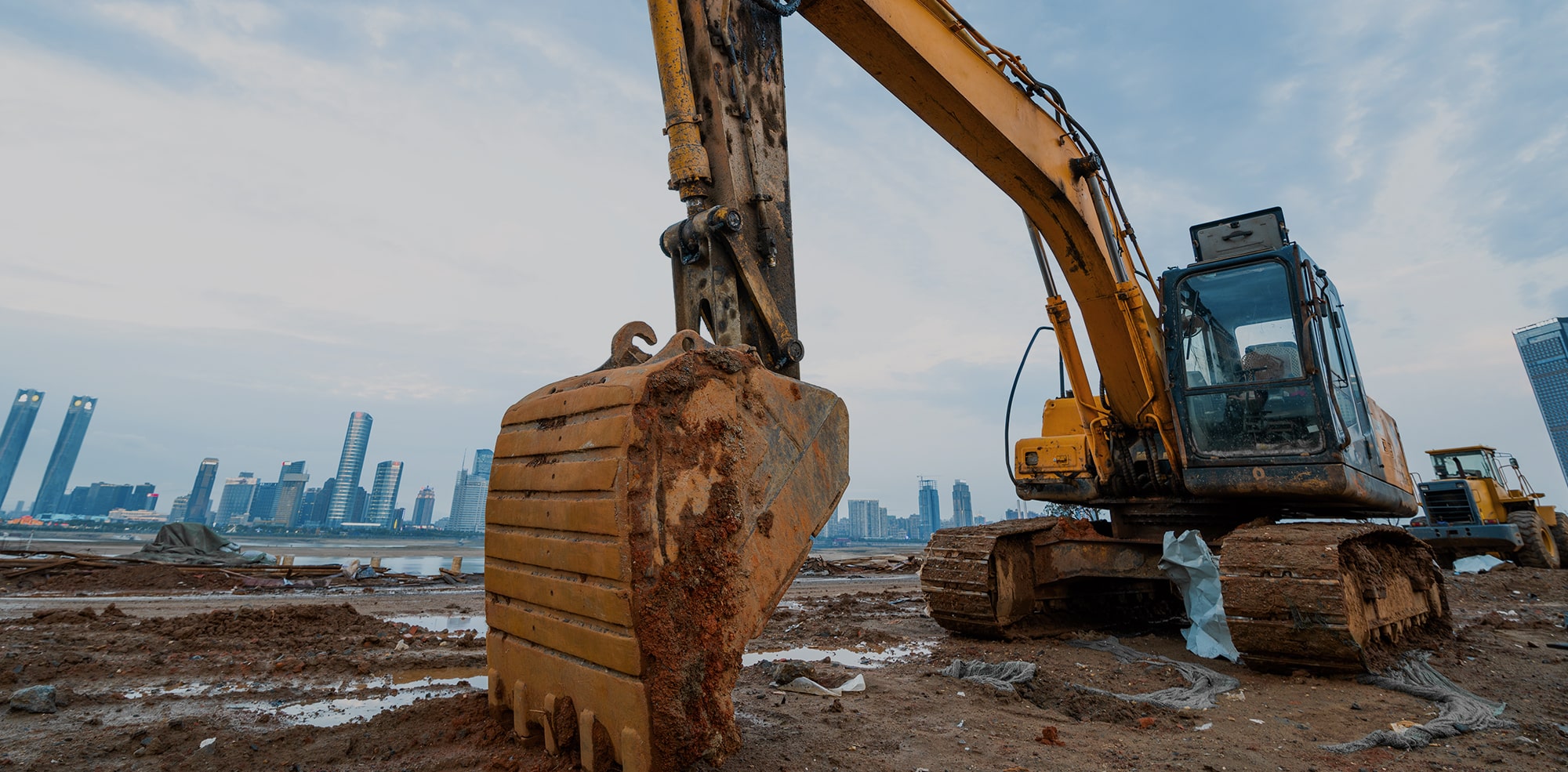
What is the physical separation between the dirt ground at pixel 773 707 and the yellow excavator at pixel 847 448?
1.22ft

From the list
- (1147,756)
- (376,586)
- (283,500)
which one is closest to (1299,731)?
(1147,756)

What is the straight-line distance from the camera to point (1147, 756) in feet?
8.70

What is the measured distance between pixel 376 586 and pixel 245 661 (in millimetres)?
6399

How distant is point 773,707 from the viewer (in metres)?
3.05

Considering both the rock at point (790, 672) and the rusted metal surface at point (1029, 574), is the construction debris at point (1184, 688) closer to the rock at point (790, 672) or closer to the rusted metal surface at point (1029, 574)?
the rusted metal surface at point (1029, 574)

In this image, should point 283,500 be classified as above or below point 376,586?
above

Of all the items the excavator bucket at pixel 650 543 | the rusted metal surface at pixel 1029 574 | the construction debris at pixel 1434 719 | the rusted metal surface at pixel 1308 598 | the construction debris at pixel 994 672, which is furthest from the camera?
the rusted metal surface at pixel 1029 574

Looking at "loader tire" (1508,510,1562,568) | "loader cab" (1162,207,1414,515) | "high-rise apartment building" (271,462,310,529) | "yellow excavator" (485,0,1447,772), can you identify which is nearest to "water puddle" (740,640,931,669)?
"yellow excavator" (485,0,1447,772)

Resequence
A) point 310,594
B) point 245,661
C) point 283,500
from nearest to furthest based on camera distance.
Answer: point 245,661, point 310,594, point 283,500

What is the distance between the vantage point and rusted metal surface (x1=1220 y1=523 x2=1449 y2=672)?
3.79 metres

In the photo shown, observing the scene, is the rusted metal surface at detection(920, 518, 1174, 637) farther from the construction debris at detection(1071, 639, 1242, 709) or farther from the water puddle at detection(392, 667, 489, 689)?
the water puddle at detection(392, 667, 489, 689)

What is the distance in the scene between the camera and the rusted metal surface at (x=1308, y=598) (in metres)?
3.79

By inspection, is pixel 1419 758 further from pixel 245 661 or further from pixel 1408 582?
pixel 245 661

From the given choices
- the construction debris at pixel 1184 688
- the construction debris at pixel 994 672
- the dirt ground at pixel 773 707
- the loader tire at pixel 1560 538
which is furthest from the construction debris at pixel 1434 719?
the loader tire at pixel 1560 538
